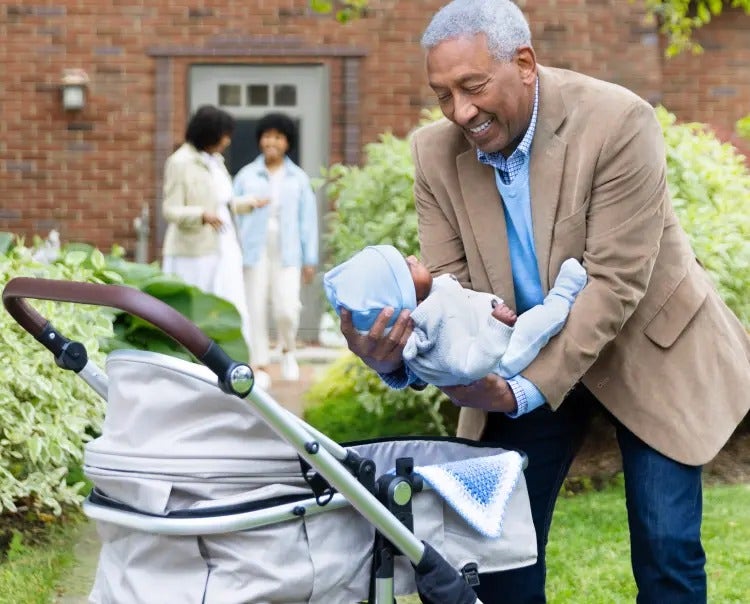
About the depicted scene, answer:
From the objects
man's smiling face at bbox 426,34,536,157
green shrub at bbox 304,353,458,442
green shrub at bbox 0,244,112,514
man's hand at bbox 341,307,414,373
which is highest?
man's smiling face at bbox 426,34,536,157

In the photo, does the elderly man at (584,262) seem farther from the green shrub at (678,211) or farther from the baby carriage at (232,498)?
the green shrub at (678,211)

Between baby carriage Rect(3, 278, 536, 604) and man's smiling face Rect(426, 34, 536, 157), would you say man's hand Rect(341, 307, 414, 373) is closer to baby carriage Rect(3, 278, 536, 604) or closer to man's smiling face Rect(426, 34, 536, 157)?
baby carriage Rect(3, 278, 536, 604)

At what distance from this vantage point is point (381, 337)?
3076 mm

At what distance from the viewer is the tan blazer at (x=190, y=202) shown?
392 inches

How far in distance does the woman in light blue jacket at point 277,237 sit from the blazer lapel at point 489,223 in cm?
678

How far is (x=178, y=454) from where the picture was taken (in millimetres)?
2848

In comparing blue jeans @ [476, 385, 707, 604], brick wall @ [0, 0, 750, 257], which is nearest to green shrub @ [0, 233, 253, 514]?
blue jeans @ [476, 385, 707, 604]

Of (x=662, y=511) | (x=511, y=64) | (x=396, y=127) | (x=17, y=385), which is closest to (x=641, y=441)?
(x=662, y=511)

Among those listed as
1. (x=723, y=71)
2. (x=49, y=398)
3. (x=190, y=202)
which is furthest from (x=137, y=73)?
(x=49, y=398)

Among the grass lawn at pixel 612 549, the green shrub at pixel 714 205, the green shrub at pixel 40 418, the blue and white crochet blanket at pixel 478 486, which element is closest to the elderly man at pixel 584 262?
the blue and white crochet blanket at pixel 478 486

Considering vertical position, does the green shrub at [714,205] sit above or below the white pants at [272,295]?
above

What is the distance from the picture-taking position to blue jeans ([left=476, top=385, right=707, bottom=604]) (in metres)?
3.40

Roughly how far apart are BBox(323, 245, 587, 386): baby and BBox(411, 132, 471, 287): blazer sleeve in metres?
0.34

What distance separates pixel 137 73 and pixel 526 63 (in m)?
9.90
